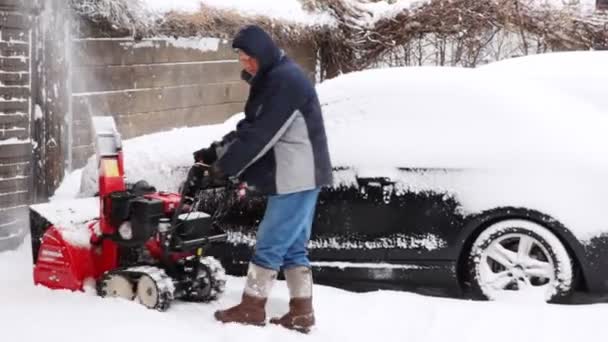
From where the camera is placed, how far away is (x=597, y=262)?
19.3 feet

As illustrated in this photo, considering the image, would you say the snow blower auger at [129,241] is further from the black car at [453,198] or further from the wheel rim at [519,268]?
the wheel rim at [519,268]

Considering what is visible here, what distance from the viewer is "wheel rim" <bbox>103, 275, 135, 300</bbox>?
5.11m

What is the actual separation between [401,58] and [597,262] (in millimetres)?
8156

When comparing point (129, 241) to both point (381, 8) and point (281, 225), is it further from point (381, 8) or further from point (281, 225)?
point (381, 8)

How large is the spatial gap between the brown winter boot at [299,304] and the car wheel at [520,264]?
154 centimetres

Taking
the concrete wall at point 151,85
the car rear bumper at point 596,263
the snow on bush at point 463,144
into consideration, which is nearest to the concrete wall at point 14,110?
the snow on bush at point 463,144

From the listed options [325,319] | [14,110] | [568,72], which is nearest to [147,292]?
[325,319]

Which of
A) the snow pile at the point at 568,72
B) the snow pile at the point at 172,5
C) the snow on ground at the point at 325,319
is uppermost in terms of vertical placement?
the snow pile at the point at 172,5

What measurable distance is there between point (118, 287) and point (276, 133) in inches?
52.9

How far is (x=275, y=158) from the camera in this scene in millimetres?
4773

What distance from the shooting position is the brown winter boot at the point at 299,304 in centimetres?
492

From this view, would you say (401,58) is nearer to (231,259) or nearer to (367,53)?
(367,53)

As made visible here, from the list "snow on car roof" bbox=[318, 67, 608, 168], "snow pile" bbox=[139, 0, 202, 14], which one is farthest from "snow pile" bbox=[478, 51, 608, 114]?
"snow pile" bbox=[139, 0, 202, 14]

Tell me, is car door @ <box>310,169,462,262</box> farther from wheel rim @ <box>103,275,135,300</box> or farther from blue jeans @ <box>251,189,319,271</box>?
wheel rim @ <box>103,275,135,300</box>
